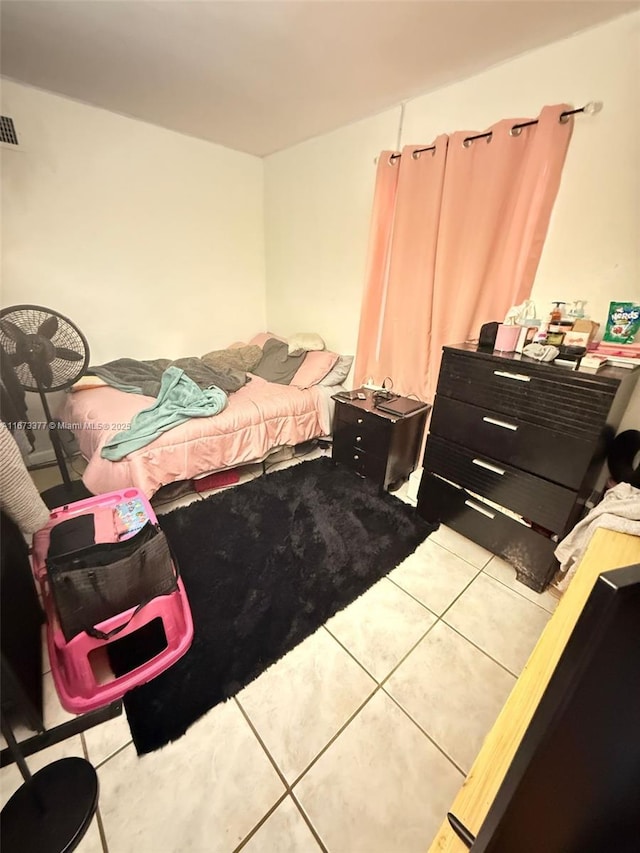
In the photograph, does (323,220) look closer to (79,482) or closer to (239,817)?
(79,482)

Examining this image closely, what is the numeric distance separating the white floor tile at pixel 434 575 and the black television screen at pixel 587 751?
1183 mm

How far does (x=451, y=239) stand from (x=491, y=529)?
5.30ft

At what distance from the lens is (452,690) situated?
121cm

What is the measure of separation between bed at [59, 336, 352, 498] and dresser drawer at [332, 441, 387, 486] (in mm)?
259

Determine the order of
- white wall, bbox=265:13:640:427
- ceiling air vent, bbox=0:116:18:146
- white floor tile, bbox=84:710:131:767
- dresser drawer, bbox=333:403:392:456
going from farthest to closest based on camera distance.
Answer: dresser drawer, bbox=333:403:392:456
ceiling air vent, bbox=0:116:18:146
white wall, bbox=265:13:640:427
white floor tile, bbox=84:710:131:767

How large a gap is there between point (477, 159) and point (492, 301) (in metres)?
0.74

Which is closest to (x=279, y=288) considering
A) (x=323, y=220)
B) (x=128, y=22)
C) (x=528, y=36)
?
(x=323, y=220)

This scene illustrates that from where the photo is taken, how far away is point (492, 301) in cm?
187

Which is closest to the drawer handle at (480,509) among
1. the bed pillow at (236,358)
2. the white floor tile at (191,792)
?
the white floor tile at (191,792)

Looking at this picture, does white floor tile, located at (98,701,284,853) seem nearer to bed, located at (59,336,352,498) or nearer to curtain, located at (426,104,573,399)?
bed, located at (59,336,352,498)

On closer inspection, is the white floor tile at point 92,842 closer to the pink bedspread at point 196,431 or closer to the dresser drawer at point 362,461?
the pink bedspread at point 196,431

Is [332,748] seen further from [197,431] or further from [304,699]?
[197,431]

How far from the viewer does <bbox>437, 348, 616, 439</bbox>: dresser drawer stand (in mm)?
1271

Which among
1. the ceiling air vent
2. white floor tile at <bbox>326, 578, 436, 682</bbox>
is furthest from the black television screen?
the ceiling air vent
